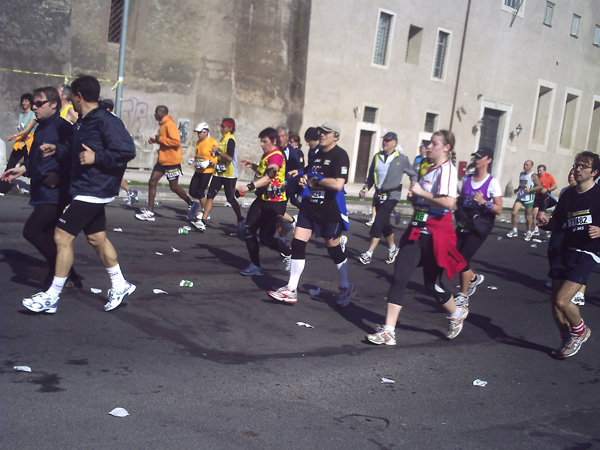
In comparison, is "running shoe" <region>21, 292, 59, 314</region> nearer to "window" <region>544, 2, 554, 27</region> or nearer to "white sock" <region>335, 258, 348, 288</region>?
"white sock" <region>335, 258, 348, 288</region>

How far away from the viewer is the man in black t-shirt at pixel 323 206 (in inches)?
295

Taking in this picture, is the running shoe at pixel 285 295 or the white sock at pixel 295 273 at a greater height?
the white sock at pixel 295 273

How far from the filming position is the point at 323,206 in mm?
7547

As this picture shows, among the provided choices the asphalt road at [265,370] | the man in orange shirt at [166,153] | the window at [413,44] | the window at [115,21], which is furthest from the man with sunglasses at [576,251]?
the window at [413,44]

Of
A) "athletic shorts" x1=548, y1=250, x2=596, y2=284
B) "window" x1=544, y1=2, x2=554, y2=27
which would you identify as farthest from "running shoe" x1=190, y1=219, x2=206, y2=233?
"window" x1=544, y1=2, x2=554, y2=27

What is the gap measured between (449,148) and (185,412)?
356 cm

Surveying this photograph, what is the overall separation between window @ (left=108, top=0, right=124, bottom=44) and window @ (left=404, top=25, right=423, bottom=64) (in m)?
12.9

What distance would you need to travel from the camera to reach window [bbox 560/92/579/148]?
134 ft

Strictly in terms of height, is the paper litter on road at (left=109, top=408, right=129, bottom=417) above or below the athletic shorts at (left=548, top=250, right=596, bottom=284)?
below

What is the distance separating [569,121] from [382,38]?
16545 millimetres

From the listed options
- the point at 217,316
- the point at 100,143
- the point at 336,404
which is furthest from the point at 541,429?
the point at 100,143

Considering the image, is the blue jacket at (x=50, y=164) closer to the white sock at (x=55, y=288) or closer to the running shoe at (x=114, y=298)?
the white sock at (x=55, y=288)

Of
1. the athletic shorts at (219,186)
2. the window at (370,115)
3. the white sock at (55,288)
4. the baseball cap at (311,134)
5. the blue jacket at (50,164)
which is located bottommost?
the white sock at (55,288)

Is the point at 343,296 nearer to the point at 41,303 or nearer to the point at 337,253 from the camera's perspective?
the point at 337,253
